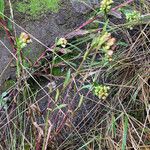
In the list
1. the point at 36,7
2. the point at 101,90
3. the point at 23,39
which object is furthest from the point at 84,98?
the point at 36,7

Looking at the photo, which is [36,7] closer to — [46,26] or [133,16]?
[46,26]

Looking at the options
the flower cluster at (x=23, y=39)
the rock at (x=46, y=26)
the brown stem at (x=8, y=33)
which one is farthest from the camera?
the rock at (x=46, y=26)

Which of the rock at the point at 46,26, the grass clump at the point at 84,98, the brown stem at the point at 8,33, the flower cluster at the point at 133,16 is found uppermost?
the brown stem at the point at 8,33

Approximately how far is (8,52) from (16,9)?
0.23 meters

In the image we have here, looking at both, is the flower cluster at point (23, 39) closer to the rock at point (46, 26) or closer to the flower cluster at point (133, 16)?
the rock at point (46, 26)

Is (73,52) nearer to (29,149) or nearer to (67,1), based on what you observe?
(67,1)

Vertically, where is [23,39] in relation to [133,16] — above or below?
above

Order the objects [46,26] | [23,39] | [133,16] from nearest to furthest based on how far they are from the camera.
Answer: [23,39], [133,16], [46,26]

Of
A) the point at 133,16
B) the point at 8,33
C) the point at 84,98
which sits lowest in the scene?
the point at 84,98

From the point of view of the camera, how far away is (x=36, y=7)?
197 cm

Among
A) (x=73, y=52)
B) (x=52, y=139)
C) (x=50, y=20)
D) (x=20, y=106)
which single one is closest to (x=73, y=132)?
(x=52, y=139)

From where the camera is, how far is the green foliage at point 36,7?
1.96 m

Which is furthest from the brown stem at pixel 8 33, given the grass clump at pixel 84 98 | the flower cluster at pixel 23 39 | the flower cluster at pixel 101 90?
the flower cluster at pixel 101 90

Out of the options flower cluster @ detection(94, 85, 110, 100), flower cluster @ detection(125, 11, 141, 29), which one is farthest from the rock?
flower cluster @ detection(94, 85, 110, 100)
